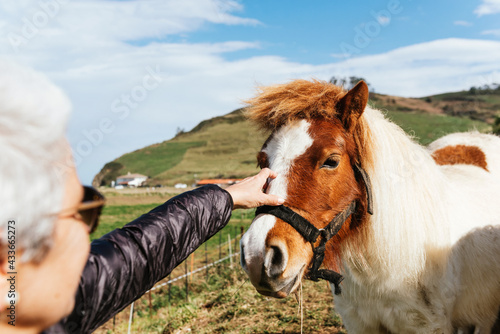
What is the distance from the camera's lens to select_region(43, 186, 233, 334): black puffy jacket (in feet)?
4.52

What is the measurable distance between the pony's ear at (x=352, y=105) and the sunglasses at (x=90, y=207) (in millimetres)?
2098

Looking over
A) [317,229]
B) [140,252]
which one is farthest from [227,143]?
[140,252]

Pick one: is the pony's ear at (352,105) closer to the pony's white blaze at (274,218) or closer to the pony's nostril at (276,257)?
the pony's white blaze at (274,218)

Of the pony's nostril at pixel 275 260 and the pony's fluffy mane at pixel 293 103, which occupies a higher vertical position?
the pony's fluffy mane at pixel 293 103

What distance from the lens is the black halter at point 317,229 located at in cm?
254

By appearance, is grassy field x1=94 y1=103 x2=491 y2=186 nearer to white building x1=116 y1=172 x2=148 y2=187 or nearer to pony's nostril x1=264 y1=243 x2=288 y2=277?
white building x1=116 y1=172 x2=148 y2=187

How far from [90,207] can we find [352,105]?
221cm

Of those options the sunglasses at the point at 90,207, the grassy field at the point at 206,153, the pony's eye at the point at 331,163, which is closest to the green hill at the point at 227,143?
the grassy field at the point at 206,153

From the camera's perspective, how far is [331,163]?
8.98 ft

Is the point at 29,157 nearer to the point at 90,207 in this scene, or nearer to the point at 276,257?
the point at 90,207

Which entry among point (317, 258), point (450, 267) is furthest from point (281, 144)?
point (450, 267)

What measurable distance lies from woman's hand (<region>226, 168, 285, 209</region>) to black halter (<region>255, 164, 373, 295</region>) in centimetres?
9

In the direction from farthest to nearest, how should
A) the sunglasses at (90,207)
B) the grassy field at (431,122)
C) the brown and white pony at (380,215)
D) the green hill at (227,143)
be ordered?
the green hill at (227,143) → the grassy field at (431,122) → the brown and white pony at (380,215) → the sunglasses at (90,207)

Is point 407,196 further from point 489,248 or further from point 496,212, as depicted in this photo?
point 496,212
